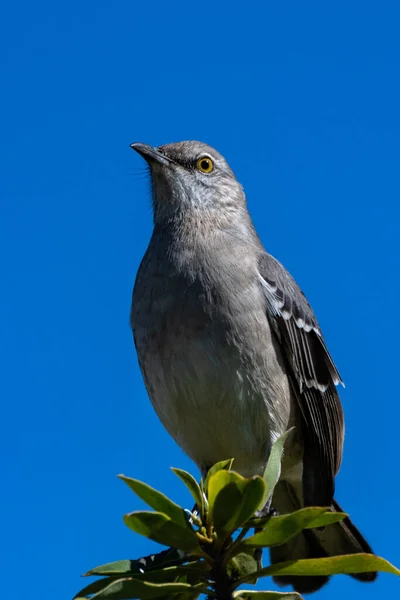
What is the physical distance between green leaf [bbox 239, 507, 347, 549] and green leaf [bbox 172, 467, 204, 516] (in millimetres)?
317

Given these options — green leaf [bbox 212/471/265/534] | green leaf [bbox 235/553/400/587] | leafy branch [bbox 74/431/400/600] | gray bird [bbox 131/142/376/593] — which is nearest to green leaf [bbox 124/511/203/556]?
leafy branch [bbox 74/431/400/600]

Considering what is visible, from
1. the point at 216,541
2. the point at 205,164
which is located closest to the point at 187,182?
the point at 205,164

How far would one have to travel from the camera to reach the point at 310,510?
2.54 m

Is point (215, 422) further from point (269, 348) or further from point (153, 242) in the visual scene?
point (153, 242)

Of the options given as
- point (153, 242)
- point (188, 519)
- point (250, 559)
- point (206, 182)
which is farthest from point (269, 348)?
point (188, 519)

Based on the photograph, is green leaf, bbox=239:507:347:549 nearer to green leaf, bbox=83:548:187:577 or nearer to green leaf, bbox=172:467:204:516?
green leaf, bbox=172:467:204:516

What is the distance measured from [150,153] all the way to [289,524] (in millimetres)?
4963

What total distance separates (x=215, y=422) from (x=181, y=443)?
503 millimetres

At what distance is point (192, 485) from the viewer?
288 centimetres

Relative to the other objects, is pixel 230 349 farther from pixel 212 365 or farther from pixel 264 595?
pixel 264 595

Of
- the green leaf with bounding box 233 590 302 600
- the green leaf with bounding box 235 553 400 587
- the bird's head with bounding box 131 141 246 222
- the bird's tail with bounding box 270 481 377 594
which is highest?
the bird's head with bounding box 131 141 246 222

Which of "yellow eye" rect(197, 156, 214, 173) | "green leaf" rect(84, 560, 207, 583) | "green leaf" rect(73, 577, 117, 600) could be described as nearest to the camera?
"green leaf" rect(84, 560, 207, 583)

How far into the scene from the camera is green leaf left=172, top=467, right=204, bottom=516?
2811mm

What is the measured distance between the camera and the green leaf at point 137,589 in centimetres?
250
